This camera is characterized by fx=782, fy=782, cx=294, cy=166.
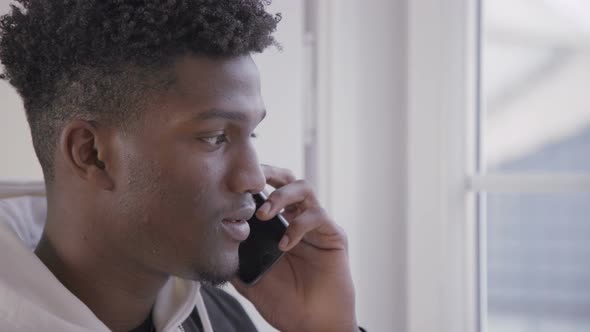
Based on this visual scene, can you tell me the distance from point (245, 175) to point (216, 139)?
0.06 m

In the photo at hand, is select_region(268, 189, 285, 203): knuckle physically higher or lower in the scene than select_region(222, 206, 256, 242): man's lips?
higher

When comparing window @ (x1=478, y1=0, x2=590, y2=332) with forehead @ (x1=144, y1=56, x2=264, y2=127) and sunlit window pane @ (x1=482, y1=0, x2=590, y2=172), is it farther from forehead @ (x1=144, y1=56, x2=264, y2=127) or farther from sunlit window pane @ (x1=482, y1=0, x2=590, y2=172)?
forehead @ (x1=144, y1=56, x2=264, y2=127)

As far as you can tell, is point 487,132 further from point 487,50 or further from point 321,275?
point 321,275

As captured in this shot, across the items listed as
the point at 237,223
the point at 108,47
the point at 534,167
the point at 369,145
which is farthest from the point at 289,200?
the point at 534,167

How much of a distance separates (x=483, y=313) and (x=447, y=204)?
287mm

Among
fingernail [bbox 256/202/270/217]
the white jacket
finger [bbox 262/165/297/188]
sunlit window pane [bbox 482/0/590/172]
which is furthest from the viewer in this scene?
sunlit window pane [bbox 482/0/590/172]

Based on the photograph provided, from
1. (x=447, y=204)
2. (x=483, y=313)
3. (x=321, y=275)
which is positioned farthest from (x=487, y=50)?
(x=321, y=275)

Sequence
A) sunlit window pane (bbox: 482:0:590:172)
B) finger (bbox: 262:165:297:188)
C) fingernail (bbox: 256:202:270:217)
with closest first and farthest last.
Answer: fingernail (bbox: 256:202:270:217), finger (bbox: 262:165:297:188), sunlit window pane (bbox: 482:0:590:172)

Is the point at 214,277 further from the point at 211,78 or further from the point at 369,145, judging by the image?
the point at 369,145

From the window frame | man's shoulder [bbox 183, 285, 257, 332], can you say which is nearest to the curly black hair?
man's shoulder [bbox 183, 285, 257, 332]

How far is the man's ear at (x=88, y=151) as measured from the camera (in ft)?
3.37

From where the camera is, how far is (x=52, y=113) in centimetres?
105

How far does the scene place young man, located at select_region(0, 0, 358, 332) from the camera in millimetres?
1008

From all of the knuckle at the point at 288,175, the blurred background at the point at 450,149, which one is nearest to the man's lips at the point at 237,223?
the knuckle at the point at 288,175
